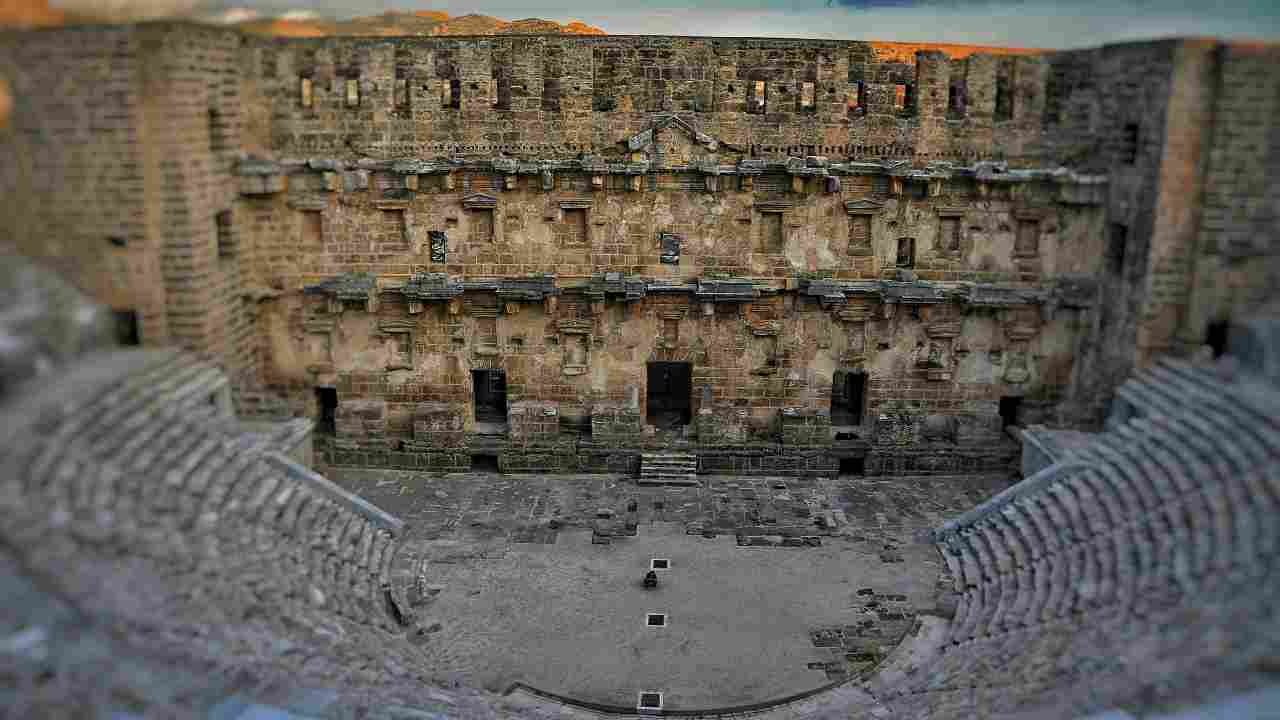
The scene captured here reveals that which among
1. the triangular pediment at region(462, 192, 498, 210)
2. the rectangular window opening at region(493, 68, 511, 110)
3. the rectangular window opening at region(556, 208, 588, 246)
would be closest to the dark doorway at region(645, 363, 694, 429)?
the rectangular window opening at region(556, 208, 588, 246)

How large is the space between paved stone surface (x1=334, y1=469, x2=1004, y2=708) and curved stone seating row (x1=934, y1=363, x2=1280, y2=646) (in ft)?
3.58

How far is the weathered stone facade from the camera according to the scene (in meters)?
18.4

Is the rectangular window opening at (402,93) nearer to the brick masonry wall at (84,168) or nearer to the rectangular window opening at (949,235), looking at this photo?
the brick masonry wall at (84,168)

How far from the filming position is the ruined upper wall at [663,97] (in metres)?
18.3

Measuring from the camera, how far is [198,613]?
11000mm

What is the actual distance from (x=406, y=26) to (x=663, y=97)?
5086mm

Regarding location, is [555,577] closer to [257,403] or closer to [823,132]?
[257,403]

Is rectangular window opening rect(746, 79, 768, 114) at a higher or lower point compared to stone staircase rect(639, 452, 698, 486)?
higher

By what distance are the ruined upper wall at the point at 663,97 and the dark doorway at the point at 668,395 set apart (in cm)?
528

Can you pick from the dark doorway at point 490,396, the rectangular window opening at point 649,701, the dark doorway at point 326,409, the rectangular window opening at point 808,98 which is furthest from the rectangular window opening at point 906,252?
the dark doorway at point 326,409

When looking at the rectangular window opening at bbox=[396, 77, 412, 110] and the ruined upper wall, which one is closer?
the ruined upper wall

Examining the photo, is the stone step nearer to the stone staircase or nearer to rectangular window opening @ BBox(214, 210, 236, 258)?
the stone staircase

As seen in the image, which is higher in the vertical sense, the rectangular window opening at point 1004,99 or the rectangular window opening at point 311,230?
the rectangular window opening at point 1004,99

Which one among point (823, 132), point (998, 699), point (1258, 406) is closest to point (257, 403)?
point (823, 132)
